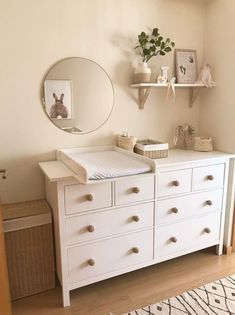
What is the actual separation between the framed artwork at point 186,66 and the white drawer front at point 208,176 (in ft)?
2.73

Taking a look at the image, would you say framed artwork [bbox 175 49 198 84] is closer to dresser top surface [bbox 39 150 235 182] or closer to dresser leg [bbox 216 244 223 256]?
dresser top surface [bbox 39 150 235 182]

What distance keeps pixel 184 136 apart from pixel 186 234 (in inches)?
35.6

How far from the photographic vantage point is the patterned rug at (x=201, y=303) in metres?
1.72

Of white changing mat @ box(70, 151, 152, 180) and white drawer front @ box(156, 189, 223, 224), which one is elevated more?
white changing mat @ box(70, 151, 152, 180)

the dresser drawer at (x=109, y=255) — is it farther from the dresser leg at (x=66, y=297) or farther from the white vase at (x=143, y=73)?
the white vase at (x=143, y=73)

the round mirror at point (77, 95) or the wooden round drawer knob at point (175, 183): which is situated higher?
the round mirror at point (77, 95)

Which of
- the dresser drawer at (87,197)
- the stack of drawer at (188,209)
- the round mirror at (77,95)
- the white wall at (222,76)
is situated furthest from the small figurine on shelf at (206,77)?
the dresser drawer at (87,197)

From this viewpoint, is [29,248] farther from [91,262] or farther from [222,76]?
[222,76]

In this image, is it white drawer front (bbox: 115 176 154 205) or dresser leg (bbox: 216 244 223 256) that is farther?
dresser leg (bbox: 216 244 223 256)

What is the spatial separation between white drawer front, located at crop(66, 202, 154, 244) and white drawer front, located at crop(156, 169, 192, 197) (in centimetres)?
14

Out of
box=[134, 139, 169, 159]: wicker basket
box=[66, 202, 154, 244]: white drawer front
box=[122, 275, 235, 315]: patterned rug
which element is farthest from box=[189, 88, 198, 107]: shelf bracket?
box=[122, 275, 235, 315]: patterned rug

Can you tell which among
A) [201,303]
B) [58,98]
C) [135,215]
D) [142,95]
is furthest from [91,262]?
[142,95]

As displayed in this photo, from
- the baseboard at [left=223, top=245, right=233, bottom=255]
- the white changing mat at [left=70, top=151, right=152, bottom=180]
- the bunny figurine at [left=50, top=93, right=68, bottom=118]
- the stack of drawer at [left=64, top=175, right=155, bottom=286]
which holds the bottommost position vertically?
the baseboard at [left=223, top=245, right=233, bottom=255]

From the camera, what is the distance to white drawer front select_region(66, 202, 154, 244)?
1.70 metres
